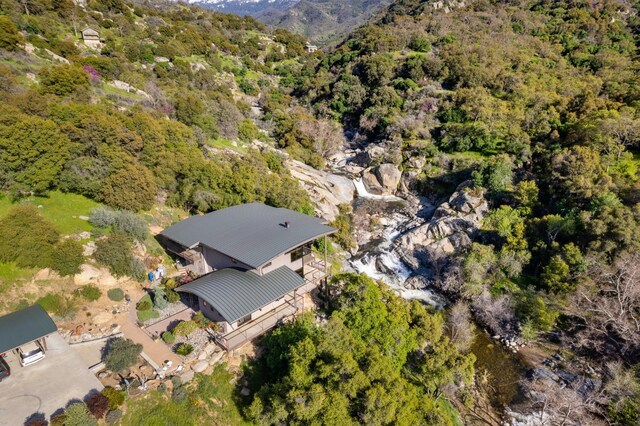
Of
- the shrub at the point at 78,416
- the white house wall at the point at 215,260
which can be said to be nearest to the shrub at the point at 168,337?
the shrub at the point at 78,416

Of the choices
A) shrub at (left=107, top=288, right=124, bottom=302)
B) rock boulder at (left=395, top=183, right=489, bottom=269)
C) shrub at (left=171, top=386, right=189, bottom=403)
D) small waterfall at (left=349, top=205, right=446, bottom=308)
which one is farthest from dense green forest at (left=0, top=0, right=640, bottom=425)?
shrub at (left=107, top=288, right=124, bottom=302)

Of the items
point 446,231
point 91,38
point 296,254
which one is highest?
point 91,38

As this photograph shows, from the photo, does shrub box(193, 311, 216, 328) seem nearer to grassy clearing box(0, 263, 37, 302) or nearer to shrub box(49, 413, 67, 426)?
shrub box(49, 413, 67, 426)

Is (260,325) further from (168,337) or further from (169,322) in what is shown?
(169,322)

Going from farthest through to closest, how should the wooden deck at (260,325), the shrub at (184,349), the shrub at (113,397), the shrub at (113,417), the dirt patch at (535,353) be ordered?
the dirt patch at (535,353)
the wooden deck at (260,325)
the shrub at (184,349)
the shrub at (113,397)
the shrub at (113,417)

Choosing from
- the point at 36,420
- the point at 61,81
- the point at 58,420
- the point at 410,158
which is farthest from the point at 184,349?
the point at 410,158

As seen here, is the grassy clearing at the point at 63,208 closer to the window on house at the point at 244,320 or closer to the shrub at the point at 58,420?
the shrub at the point at 58,420
